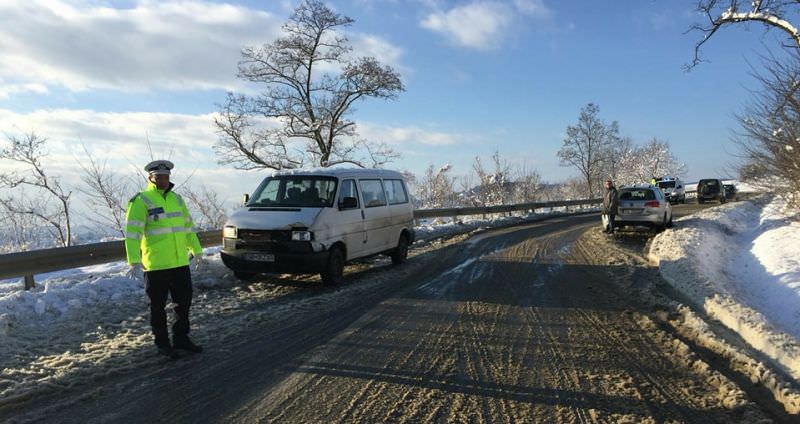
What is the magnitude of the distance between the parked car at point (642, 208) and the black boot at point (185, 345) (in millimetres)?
14223

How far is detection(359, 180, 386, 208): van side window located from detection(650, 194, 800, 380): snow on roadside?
5.73m

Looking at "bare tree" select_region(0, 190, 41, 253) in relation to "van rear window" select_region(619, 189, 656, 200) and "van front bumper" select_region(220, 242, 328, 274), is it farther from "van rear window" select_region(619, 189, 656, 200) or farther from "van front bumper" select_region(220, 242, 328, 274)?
"van rear window" select_region(619, 189, 656, 200)

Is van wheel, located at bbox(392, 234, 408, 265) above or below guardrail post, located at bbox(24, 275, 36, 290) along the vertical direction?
below

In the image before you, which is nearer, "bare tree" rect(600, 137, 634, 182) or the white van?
the white van

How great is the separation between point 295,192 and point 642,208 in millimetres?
11983

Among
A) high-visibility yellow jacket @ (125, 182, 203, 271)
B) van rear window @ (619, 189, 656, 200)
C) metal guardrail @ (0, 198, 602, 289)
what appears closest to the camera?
high-visibility yellow jacket @ (125, 182, 203, 271)

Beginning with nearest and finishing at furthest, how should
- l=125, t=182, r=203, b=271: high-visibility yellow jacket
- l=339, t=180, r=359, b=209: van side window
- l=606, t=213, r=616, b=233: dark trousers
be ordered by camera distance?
l=125, t=182, r=203, b=271: high-visibility yellow jacket < l=339, t=180, r=359, b=209: van side window < l=606, t=213, r=616, b=233: dark trousers

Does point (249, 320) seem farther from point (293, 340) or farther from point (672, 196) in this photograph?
point (672, 196)

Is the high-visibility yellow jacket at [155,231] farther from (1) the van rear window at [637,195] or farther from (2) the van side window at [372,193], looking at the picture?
(1) the van rear window at [637,195]

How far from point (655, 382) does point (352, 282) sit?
5.69 meters

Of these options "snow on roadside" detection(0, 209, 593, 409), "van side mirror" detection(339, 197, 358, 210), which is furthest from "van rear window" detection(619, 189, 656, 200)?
"snow on roadside" detection(0, 209, 593, 409)

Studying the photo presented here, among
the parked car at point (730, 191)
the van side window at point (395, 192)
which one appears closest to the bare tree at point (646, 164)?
the parked car at point (730, 191)

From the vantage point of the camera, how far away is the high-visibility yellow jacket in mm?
5004

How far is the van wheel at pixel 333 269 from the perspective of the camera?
329 inches
